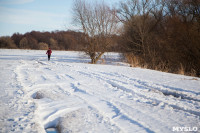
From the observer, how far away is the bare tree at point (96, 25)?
1437 cm

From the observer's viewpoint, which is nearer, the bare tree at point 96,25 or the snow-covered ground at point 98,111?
the snow-covered ground at point 98,111

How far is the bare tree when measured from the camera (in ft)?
47.1

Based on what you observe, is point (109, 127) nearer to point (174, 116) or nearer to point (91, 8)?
point (174, 116)

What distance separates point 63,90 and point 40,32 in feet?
241

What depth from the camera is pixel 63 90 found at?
14.0 ft

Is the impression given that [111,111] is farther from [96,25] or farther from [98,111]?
[96,25]

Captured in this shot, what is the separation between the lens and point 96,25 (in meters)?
14.5

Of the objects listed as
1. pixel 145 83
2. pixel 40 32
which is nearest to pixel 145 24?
pixel 145 83

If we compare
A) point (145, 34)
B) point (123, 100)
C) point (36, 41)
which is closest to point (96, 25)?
point (145, 34)

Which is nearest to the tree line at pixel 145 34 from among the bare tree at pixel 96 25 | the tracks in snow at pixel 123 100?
the bare tree at pixel 96 25

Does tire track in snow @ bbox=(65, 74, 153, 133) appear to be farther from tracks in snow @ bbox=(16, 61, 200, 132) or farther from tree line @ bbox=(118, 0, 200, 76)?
tree line @ bbox=(118, 0, 200, 76)

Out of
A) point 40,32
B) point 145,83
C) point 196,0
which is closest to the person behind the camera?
point 145,83

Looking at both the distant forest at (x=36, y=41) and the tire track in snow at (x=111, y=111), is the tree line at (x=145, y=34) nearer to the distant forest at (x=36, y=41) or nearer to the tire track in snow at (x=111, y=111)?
the tire track in snow at (x=111, y=111)

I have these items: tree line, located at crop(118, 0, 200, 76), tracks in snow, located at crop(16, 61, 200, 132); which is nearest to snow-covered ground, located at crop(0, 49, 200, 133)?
tracks in snow, located at crop(16, 61, 200, 132)
